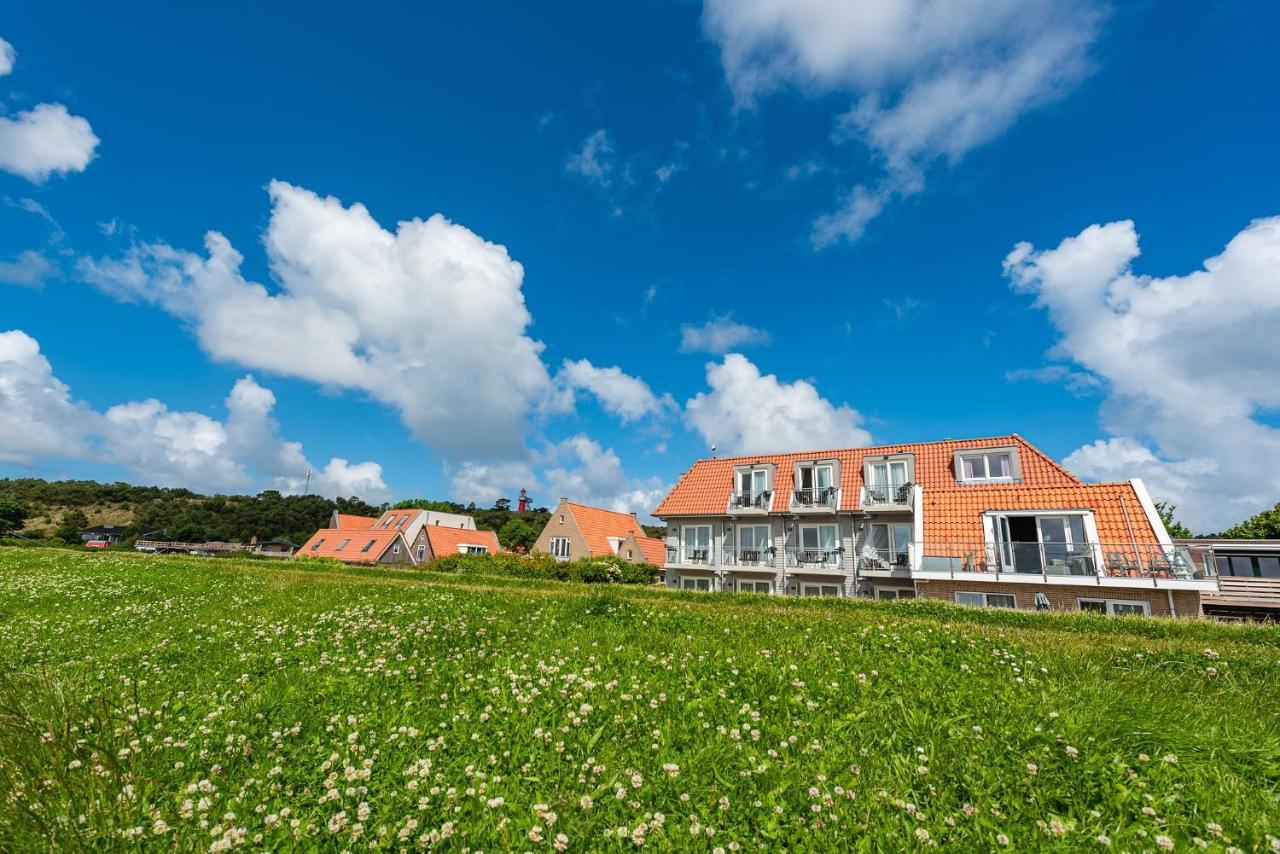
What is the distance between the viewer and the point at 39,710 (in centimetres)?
580

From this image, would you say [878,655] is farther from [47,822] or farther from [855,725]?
[47,822]

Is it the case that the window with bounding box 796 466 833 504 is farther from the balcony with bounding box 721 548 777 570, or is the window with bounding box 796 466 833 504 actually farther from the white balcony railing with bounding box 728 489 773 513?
the balcony with bounding box 721 548 777 570

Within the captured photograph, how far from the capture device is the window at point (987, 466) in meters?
30.4

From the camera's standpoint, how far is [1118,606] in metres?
22.0

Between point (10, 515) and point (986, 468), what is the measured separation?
103800 mm

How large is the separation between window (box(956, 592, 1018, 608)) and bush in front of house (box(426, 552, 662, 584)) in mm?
19844

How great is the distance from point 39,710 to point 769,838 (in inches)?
300

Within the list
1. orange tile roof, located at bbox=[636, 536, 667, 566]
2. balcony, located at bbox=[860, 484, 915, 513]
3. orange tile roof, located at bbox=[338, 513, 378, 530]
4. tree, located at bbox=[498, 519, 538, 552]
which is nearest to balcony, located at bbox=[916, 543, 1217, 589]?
balcony, located at bbox=[860, 484, 915, 513]

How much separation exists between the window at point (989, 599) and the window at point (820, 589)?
8.57 m

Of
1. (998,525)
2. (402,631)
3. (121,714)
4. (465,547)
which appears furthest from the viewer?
(465,547)

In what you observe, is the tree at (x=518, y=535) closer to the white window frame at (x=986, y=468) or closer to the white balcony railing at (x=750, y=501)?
the white balcony railing at (x=750, y=501)

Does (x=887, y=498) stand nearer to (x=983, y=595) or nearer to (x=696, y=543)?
(x=983, y=595)

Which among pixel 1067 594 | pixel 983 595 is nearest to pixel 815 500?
pixel 983 595

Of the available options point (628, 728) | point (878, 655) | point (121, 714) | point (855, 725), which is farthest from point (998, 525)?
point (121, 714)
